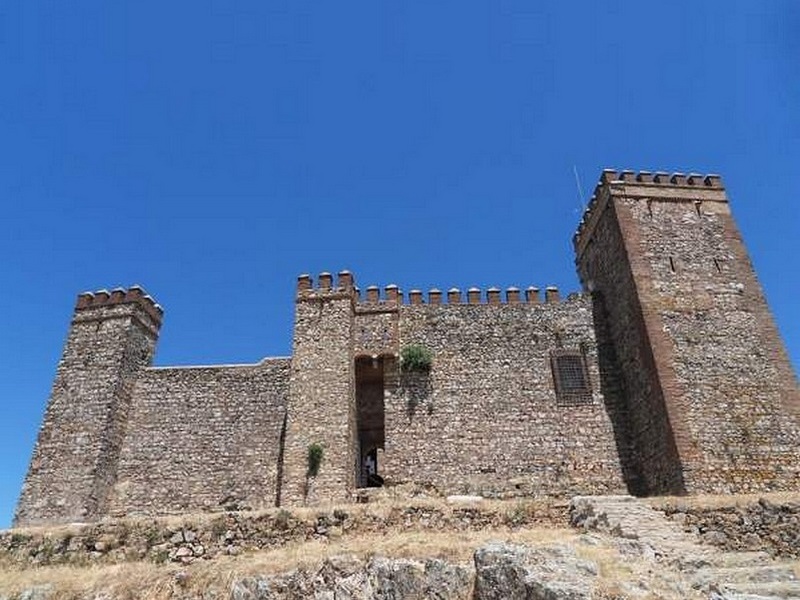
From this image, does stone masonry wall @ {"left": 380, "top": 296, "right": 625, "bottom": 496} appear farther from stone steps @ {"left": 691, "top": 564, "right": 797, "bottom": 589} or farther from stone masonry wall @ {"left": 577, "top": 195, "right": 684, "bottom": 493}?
stone steps @ {"left": 691, "top": 564, "right": 797, "bottom": 589}

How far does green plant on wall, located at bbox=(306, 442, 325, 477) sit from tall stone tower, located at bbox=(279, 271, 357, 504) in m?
0.08

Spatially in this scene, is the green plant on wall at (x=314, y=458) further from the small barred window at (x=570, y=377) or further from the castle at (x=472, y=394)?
the small barred window at (x=570, y=377)

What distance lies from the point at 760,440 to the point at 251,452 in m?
14.7

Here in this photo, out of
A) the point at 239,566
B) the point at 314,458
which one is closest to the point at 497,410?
the point at 314,458

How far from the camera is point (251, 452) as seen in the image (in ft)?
63.7

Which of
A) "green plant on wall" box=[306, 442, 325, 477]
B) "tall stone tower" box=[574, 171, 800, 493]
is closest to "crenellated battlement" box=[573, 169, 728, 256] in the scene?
"tall stone tower" box=[574, 171, 800, 493]

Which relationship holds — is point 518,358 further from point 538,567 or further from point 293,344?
point 538,567

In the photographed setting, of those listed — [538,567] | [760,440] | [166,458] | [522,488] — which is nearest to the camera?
[538,567]

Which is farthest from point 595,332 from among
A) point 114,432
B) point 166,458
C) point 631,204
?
point 114,432

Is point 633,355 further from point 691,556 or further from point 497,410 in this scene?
point 691,556

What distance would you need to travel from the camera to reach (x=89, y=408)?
19.2 m

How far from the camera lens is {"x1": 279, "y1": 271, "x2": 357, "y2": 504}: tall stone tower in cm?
1725

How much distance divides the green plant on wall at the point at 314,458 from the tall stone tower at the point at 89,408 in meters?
6.49

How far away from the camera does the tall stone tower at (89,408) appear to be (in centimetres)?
1795
